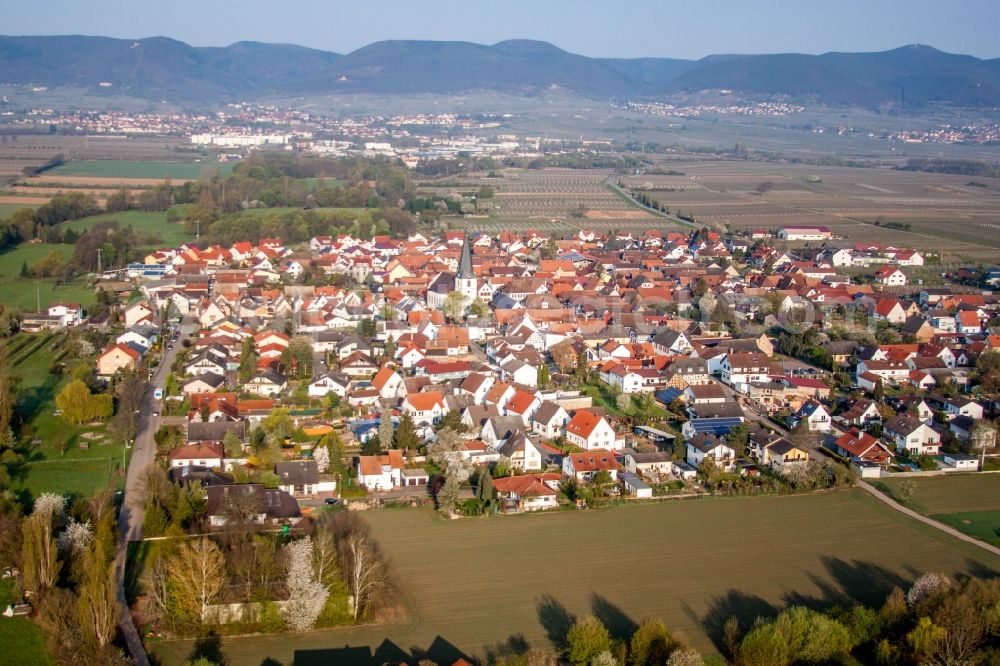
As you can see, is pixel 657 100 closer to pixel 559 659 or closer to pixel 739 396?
pixel 739 396

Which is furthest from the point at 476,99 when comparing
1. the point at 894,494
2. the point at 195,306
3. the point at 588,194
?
the point at 894,494

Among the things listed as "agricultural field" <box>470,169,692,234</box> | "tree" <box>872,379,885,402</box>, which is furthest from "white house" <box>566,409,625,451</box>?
"agricultural field" <box>470,169,692,234</box>

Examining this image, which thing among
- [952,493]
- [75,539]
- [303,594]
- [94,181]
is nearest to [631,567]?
[303,594]

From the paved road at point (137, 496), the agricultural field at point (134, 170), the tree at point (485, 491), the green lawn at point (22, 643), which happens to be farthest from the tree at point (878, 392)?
the agricultural field at point (134, 170)

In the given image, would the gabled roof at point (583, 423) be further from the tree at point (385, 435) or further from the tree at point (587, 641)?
the tree at point (587, 641)

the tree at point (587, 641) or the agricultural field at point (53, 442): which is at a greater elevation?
the tree at point (587, 641)

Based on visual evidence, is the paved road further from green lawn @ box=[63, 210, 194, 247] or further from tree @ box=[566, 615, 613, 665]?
green lawn @ box=[63, 210, 194, 247]
